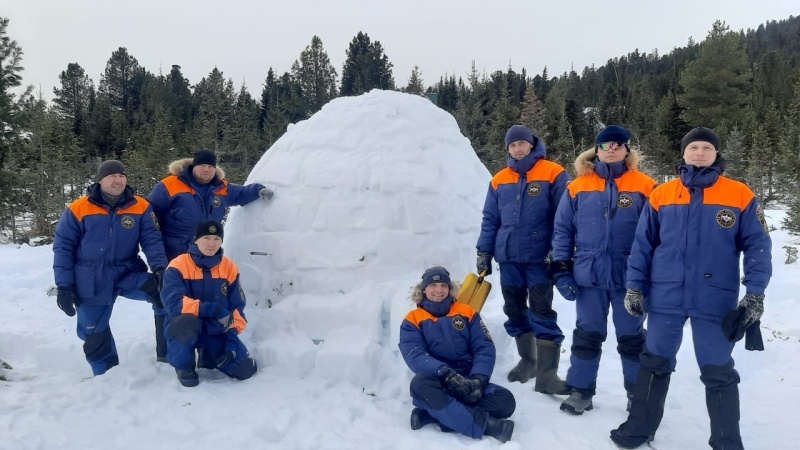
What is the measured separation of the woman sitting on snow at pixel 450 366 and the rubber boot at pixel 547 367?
Answer: 0.48 m

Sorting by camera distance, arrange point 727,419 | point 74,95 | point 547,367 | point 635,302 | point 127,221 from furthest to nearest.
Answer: point 74,95 < point 127,221 < point 547,367 < point 635,302 < point 727,419

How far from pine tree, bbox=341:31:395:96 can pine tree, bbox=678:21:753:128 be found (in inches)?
621

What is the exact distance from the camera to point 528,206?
130 inches

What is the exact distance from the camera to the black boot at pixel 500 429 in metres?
2.62

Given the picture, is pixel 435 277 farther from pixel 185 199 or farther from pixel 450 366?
pixel 185 199

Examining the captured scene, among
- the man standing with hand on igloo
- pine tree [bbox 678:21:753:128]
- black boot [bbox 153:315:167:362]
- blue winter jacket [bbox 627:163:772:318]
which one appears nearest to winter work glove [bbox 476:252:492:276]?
the man standing with hand on igloo

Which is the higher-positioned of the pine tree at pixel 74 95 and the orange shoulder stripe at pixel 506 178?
the pine tree at pixel 74 95

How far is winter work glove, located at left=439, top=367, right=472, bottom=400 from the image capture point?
2713mm

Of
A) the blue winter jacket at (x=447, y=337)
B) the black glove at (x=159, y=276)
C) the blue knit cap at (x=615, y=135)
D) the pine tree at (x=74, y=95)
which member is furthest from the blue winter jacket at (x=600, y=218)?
the pine tree at (x=74, y=95)

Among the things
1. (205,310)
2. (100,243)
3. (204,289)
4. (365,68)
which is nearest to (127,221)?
(100,243)

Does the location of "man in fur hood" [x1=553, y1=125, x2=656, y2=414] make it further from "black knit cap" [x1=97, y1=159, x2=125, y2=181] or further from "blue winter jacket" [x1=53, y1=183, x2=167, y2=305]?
"black knit cap" [x1=97, y1=159, x2=125, y2=181]

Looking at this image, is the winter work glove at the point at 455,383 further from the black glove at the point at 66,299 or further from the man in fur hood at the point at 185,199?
the black glove at the point at 66,299

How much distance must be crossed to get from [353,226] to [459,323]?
52.4 inches

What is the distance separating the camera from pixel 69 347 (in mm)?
4266
